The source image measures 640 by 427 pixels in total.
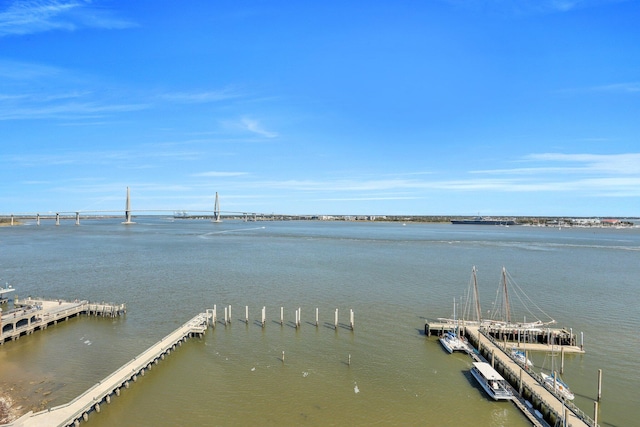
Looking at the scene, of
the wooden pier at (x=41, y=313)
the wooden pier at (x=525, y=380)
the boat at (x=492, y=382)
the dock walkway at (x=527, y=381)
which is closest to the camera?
the dock walkway at (x=527, y=381)

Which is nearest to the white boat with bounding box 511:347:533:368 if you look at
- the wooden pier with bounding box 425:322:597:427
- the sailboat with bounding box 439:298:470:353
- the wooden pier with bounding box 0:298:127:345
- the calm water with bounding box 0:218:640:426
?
the wooden pier with bounding box 425:322:597:427

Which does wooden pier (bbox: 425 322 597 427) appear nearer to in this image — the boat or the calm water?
the boat

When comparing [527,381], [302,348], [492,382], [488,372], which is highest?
[488,372]

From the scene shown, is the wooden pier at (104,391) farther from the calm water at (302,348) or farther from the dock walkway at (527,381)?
the dock walkway at (527,381)

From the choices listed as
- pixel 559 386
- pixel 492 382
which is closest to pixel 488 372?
pixel 492 382

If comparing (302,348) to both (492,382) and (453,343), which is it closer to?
(453,343)

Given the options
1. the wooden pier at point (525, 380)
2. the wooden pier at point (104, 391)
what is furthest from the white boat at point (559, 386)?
the wooden pier at point (104, 391)

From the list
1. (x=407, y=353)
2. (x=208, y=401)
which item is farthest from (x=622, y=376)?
(x=208, y=401)
